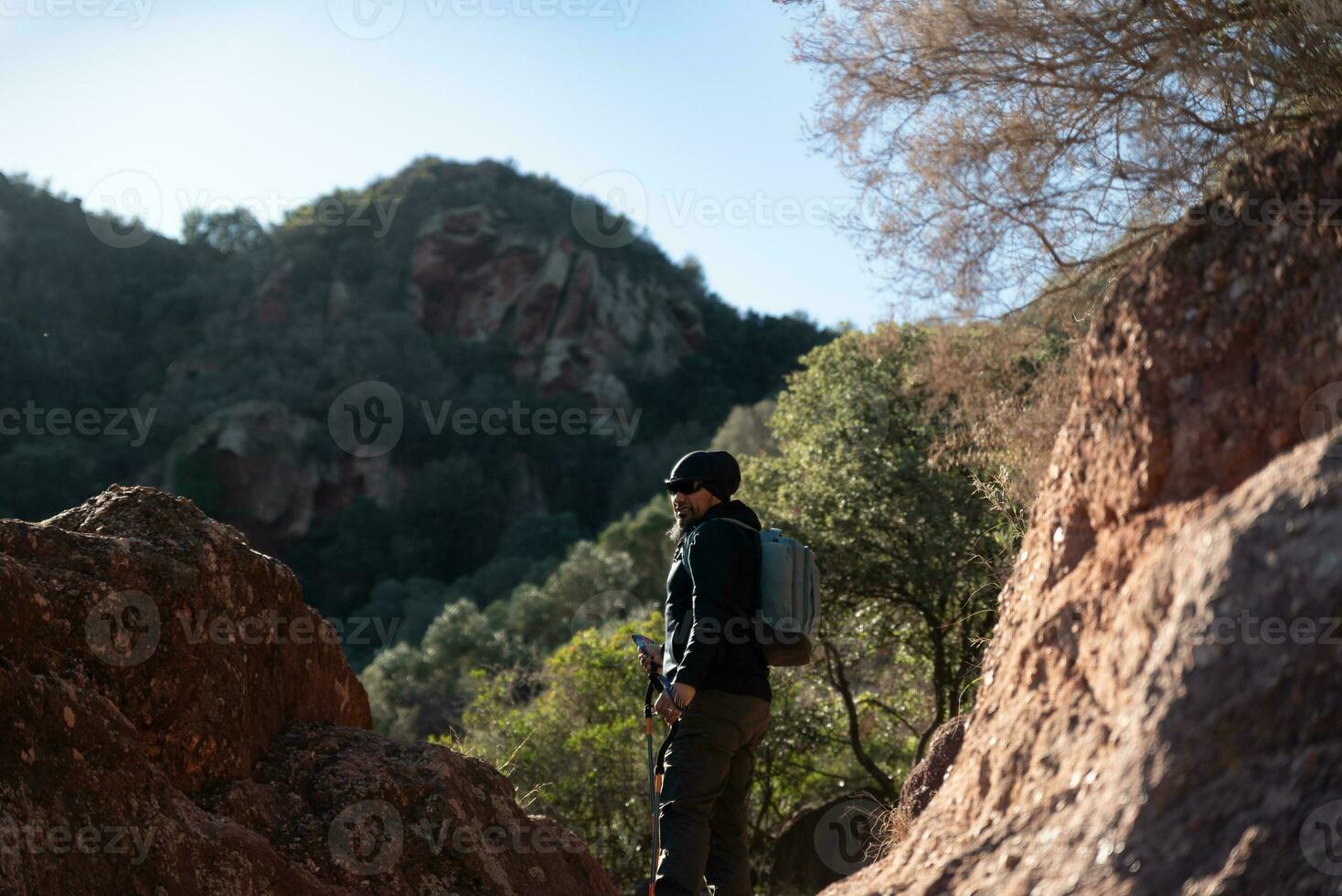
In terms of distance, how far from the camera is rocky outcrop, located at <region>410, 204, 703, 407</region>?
5800 cm

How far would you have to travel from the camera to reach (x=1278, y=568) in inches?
99.2

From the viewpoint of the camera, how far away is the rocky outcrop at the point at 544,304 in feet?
190

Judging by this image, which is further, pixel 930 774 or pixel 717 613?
pixel 930 774

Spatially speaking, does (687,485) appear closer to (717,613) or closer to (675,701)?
(717,613)

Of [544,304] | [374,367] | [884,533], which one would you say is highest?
[544,304]

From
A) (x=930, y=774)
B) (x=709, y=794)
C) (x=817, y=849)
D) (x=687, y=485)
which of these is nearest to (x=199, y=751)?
(x=709, y=794)

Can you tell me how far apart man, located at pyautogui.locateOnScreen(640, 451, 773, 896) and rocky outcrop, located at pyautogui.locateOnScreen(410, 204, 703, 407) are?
52681 mm

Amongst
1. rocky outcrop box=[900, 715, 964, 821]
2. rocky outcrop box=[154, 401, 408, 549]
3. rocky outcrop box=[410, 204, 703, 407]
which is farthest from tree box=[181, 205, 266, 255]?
rocky outcrop box=[900, 715, 964, 821]

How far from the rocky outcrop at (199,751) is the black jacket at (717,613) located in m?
1.33

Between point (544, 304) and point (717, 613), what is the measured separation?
55950mm

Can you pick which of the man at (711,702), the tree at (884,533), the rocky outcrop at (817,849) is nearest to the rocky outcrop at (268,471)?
the tree at (884,533)

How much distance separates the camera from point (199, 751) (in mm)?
4289

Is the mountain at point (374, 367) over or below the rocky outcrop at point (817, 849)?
over

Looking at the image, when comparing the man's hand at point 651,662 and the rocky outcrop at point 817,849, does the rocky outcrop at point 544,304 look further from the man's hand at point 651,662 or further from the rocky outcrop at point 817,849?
the man's hand at point 651,662
